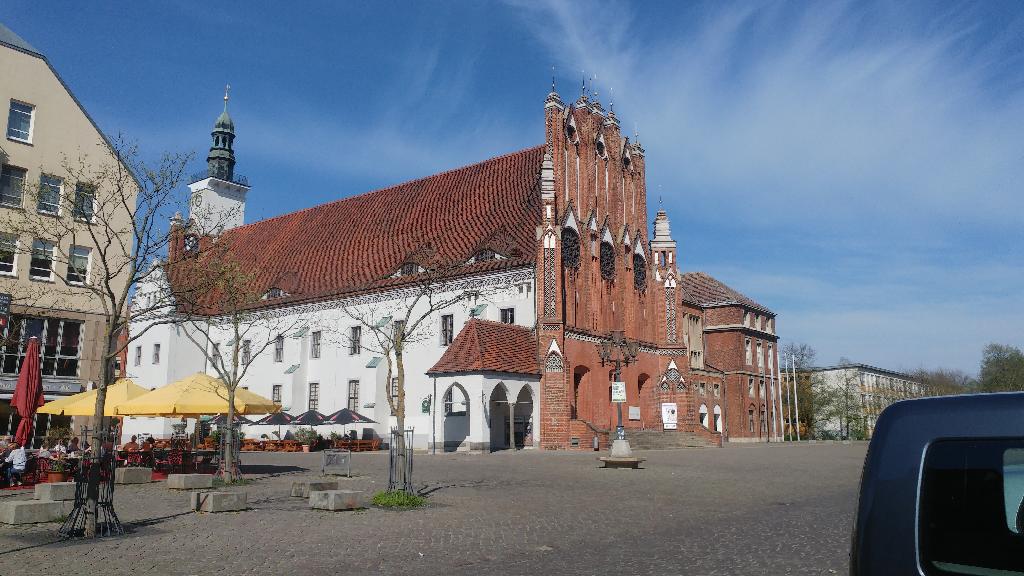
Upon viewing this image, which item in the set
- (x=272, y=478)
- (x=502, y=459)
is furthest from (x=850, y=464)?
(x=272, y=478)

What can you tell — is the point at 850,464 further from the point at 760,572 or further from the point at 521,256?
the point at 760,572

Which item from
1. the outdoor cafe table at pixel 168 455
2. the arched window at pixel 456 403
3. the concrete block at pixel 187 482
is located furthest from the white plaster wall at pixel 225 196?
the concrete block at pixel 187 482

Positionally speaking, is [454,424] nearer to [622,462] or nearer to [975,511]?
[622,462]

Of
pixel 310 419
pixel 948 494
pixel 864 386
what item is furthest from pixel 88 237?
pixel 864 386

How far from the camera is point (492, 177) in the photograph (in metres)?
49.8

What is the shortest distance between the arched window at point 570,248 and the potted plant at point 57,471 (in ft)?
91.1

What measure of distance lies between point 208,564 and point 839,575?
24.5ft

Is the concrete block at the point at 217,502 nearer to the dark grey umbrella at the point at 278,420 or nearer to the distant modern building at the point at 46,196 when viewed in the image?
the distant modern building at the point at 46,196

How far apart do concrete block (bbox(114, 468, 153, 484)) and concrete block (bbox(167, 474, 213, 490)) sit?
1941 mm

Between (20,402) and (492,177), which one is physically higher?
(492,177)

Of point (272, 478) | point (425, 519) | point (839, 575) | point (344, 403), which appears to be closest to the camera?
point (839, 575)

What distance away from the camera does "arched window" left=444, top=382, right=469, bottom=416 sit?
1571 inches

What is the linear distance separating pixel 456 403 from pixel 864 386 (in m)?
71.7

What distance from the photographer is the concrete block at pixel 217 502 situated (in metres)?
14.1
